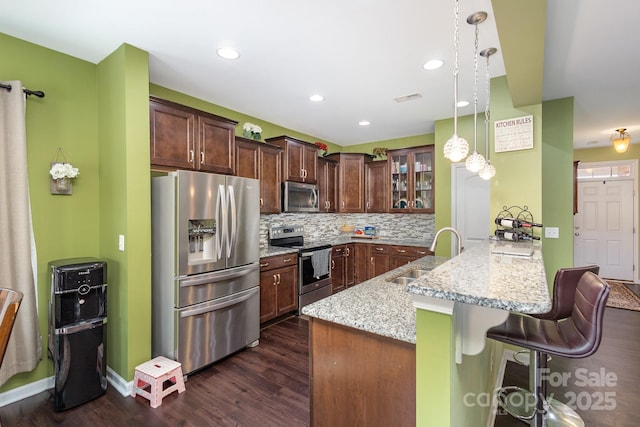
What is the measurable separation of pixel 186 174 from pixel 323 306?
164 cm

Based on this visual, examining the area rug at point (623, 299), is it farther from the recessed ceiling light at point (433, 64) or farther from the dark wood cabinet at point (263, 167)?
the dark wood cabinet at point (263, 167)

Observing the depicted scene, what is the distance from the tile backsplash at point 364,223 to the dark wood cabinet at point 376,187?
370 millimetres

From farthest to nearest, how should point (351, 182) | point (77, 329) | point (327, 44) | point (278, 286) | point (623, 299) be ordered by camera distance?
1. point (351, 182)
2. point (623, 299)
3. point (278, 286)
4. point (327, 44)
5. point (77, 329)

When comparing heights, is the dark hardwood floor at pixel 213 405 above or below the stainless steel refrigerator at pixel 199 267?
below

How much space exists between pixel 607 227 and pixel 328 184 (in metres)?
5.55

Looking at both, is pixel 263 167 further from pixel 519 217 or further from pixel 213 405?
pixel 519 217

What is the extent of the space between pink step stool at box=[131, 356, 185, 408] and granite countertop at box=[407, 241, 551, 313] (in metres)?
2.08

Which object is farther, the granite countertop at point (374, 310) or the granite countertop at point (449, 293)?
the granite countertop at point (374, 310)

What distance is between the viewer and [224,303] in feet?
8.85

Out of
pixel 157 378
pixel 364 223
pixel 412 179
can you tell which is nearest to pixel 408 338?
pixel 157 378

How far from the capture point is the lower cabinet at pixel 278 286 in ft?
11.1

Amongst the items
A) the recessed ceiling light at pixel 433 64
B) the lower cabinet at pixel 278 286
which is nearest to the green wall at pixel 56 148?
the lower cabinet at pixel 278 286

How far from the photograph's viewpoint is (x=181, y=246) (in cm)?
239

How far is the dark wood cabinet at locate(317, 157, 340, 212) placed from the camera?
4859mm
